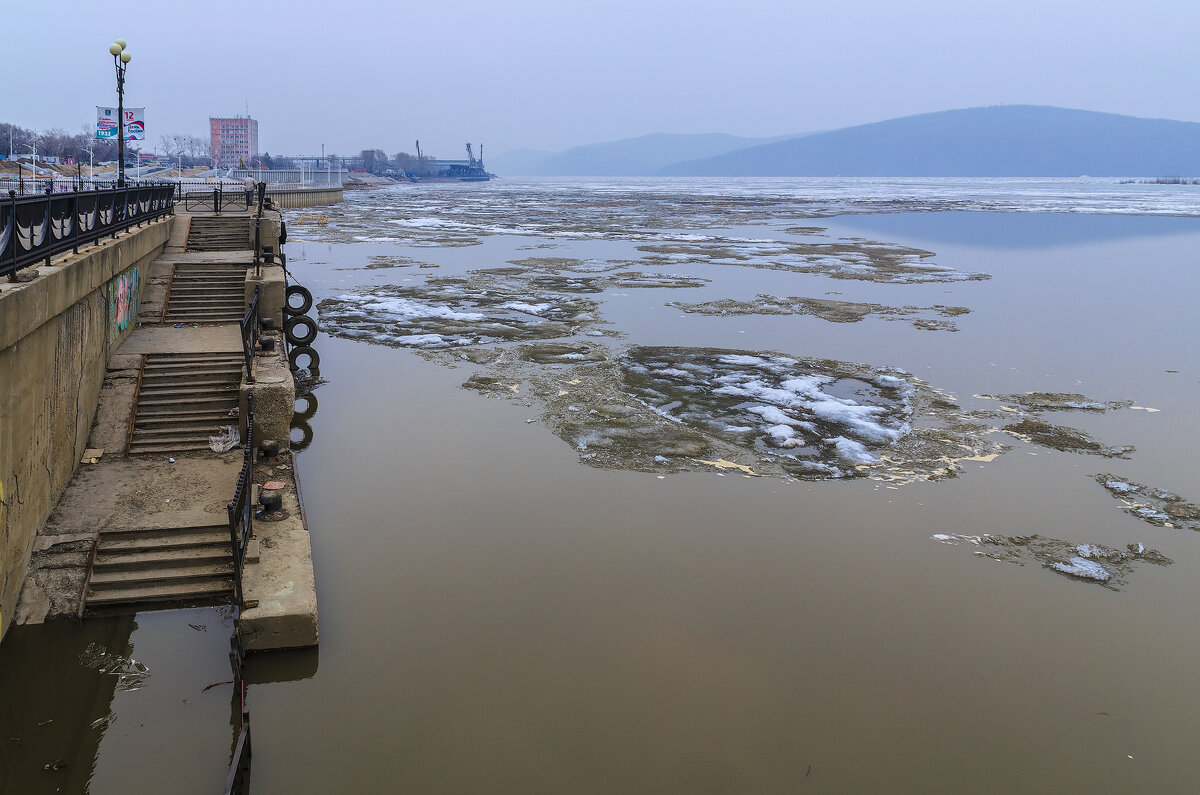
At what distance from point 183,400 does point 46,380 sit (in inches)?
130

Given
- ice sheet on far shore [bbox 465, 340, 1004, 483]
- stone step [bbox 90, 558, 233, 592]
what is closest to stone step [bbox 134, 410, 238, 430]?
stone step [bbox 90, 558, 233, 592]

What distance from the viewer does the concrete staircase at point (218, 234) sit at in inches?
947

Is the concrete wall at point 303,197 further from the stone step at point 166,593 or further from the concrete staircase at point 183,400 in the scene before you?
the stone step at point 166,593

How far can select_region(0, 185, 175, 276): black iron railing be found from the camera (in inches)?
380

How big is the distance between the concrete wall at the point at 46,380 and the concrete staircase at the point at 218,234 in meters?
9.23

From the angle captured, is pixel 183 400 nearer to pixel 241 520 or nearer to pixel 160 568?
pixel 160 568

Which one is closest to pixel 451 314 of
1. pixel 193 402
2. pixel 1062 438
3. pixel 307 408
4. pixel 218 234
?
pixel 218 234

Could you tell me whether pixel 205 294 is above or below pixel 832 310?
above

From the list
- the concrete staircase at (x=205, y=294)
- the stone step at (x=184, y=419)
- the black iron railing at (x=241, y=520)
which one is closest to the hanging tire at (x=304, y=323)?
the concrete staircase at (x=205, y=294)

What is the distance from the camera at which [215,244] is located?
24.2 m

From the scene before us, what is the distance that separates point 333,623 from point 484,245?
38196 mm

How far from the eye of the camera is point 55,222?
12.0 meters

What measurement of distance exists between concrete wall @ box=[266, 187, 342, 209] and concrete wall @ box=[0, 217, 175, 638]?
5462cm

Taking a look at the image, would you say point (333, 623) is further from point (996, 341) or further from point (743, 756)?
point (996, 341)
